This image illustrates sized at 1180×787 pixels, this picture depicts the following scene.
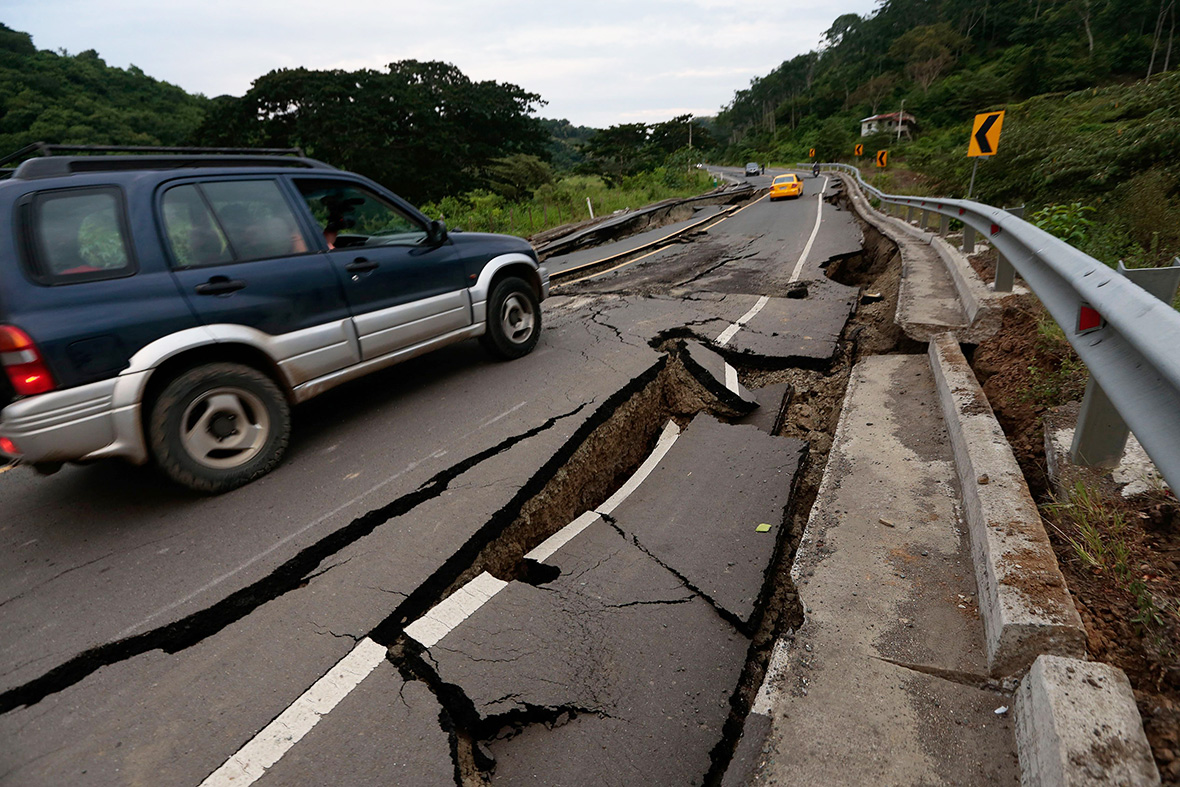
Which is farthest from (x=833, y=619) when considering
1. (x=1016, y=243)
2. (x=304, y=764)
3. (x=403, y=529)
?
(x=1016, y=243)

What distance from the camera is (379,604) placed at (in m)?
2.63

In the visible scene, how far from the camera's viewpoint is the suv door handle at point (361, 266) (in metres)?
4.29

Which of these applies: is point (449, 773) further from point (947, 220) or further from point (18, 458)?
point (947, 220)

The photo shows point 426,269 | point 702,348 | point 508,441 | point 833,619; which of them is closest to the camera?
point 833,619

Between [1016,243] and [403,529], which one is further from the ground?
[1016,243]

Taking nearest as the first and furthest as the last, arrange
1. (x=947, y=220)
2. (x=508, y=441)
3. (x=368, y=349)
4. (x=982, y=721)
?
(x=982, y=721)
(x=508, y=441)
(x=368, y=349)
(x=947, y=220)

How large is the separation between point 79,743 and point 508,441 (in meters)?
2.56

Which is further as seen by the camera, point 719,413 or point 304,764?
point 719,413

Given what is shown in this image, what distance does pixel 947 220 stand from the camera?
9938 millimetres

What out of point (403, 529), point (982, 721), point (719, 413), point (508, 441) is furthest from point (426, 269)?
point (982, 721)

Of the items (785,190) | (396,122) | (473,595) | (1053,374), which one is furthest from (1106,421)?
(396,122)

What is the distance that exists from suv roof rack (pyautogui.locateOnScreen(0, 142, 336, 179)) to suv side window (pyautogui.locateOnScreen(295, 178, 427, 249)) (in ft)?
0.84

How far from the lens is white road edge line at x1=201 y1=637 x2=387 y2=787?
1.91 metres

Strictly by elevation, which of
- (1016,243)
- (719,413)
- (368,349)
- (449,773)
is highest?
(1016,243)
